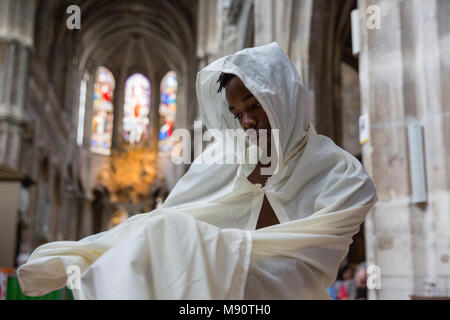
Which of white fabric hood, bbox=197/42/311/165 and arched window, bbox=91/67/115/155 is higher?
arched window, bbox=91/67/115/155

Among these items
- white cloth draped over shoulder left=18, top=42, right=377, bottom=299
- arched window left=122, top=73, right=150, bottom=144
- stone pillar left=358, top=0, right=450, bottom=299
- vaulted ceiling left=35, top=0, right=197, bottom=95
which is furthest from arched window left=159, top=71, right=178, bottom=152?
white cloth draped over shoulder left=18, top=42, right=377, bottom=299

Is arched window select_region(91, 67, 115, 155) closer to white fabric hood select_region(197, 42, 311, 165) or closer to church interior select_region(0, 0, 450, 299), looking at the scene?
church interior select_region(0, 0, 450, 299)

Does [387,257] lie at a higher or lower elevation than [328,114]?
lower

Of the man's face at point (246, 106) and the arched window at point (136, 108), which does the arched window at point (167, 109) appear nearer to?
the arched window at point (136, 108)

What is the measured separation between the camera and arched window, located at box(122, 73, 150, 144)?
30781 millimetres

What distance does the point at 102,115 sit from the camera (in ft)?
98.7

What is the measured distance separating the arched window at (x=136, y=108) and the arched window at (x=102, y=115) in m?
0.90

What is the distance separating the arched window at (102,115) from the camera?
29906 millimetres

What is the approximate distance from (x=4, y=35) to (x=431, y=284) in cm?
1541

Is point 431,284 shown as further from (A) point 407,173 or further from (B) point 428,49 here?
(B) point 428,49

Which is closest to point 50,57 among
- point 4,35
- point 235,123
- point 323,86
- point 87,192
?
point 4,35

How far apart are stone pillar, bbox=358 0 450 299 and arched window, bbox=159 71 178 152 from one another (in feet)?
87.6

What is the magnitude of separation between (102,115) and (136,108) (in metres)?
2.01

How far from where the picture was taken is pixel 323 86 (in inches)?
290
